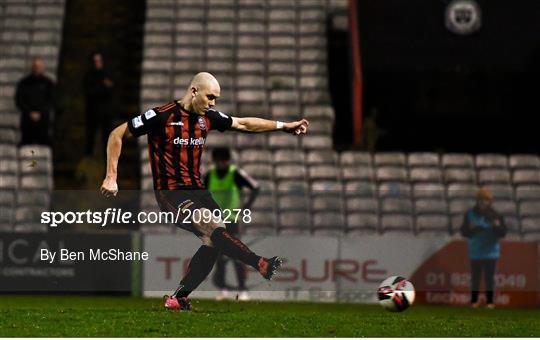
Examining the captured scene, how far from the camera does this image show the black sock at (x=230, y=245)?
12344 millimetres

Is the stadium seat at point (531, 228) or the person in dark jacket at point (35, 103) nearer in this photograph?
the stadium seat at point (531, 228)

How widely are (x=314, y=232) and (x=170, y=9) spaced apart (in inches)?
338

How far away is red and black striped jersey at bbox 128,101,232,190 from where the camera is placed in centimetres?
1212

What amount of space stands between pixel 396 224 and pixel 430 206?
2.03ft

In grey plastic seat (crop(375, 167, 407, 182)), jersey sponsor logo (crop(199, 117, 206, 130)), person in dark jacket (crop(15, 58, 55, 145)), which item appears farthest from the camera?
grey plastic seat (crop(375, 167, 407, 182))

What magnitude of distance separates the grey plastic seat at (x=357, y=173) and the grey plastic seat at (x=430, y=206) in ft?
9.62

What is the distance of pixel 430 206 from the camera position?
57.4ft

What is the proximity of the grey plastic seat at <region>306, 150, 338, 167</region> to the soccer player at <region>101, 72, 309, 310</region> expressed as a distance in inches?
332

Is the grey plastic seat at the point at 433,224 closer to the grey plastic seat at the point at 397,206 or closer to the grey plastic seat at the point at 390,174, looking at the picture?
the grey plastic seat at the point at 397,206

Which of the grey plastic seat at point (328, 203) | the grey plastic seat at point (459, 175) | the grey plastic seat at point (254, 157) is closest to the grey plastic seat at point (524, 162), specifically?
the grey plastic seat at point (459, 175)

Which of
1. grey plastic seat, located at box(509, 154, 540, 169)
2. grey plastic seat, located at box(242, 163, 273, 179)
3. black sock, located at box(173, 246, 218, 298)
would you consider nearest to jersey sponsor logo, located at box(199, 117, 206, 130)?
black sock, located at box(173, 246, 218, 298)

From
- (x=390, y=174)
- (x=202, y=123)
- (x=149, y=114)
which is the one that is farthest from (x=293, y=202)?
(x=149, y=114)

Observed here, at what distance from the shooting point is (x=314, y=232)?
54.3 ft

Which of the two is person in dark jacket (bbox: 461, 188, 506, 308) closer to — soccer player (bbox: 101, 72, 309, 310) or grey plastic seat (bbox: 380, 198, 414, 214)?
grey plastic seat (bbox: 380, 198, 414, 214)
